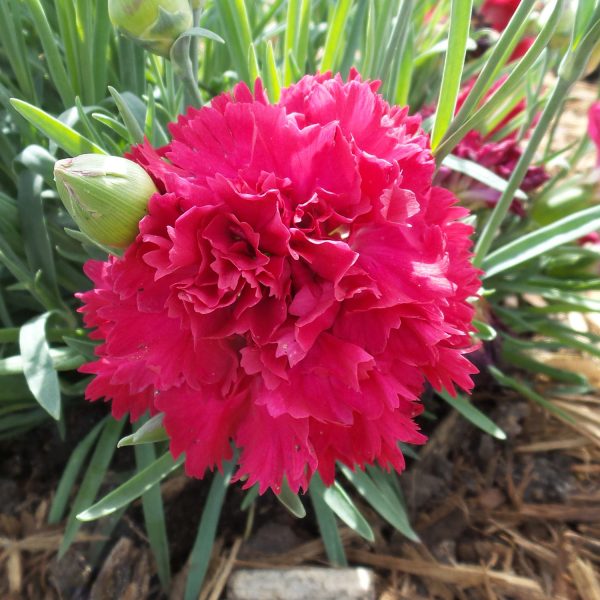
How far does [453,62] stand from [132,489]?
487 millimetres

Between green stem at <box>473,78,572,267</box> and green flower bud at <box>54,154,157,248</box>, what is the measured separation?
0.35 metres

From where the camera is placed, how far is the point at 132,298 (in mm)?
454

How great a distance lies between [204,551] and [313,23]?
818 mm

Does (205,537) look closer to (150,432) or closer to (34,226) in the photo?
(150,432)

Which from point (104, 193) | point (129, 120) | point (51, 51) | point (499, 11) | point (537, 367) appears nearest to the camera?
point (104, 193)

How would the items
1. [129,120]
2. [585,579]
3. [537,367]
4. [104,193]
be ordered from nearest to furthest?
[104,193]
[129,120]
[585,579]
[537,367]

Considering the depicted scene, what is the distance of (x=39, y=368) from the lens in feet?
1.95

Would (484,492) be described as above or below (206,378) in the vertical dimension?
below

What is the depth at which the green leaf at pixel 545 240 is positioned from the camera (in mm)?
673

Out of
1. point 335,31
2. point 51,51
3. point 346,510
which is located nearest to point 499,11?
point 335,31

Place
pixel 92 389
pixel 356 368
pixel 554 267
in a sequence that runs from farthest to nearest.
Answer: pixel 554 267 → pixel 92 389 → pixel 356 368

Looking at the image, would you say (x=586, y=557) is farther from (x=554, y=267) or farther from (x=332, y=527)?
(x=554, y=267)

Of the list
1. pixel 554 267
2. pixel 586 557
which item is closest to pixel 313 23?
pixel 554 267

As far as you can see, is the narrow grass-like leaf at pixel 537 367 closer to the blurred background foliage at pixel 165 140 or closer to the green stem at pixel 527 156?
the blurred background foliage at pixel 165 140
